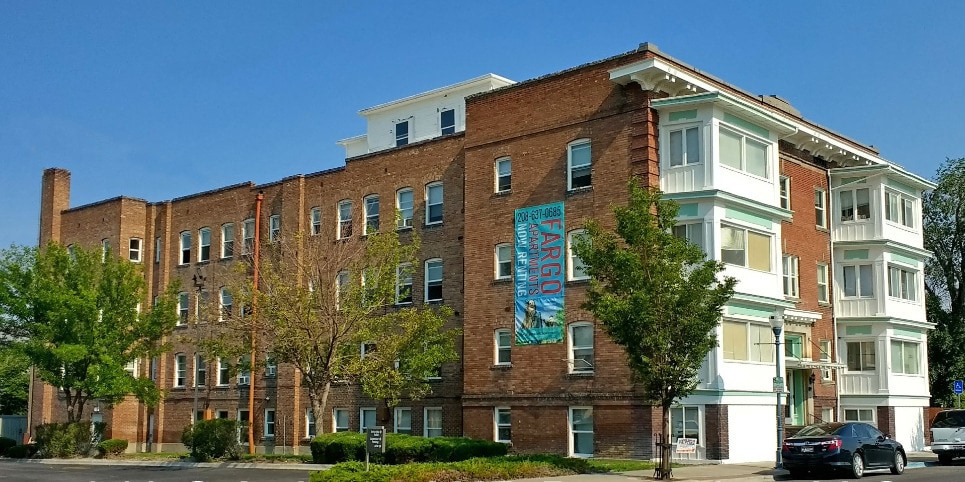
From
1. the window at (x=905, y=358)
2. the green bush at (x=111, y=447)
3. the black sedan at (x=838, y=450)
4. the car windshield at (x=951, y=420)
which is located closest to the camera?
the black sedan at (x=838, y=450)

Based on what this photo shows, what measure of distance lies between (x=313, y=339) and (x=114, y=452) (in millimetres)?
18036

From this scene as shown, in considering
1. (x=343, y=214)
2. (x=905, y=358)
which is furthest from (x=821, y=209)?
(x=343, y=214)

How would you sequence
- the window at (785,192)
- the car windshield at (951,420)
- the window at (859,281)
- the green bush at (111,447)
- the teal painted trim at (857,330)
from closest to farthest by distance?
the car windshield at (951,420)
the window at (785,192)
the teal painted trim at (857,330)
the window at (859,281)
the green bush at (111,447)

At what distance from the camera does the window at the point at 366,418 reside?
4319 centimetres

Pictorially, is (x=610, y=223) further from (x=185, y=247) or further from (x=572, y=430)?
(x=185, y=247)

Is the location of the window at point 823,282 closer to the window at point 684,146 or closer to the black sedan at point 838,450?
the window at point 684,146

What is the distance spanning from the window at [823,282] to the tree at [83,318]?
91.8ft

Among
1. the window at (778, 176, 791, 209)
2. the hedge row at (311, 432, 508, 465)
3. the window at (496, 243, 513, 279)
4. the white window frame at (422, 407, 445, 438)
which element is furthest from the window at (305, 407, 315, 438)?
the window at (778, 176, 791, 209)

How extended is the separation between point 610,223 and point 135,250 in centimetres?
3029

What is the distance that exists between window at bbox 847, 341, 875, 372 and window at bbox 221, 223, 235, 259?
93.7 ft

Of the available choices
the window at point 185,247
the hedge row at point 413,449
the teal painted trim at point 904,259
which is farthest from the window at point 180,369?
the teal painted trim at point 904,259

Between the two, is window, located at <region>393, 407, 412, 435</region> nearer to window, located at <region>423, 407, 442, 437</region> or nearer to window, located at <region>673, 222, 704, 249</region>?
window, located at <region>423, 407, 442, 437</region>

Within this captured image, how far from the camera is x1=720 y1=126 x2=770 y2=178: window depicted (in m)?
34.4

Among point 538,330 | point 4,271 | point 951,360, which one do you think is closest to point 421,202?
point 538,330
